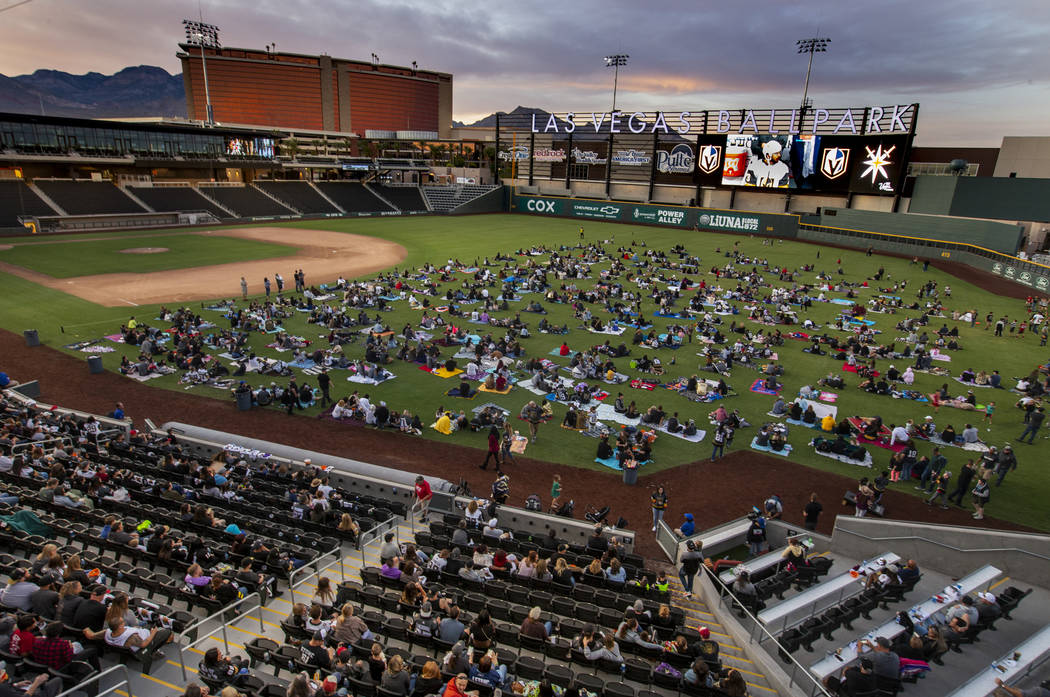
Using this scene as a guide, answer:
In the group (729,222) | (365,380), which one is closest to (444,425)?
(365,380)

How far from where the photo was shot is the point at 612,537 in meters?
14.1

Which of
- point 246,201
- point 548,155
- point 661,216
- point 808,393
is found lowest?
point 808,393

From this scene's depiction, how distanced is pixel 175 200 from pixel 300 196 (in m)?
17.5

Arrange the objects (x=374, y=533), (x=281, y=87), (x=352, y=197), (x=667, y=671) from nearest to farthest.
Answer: (x=667, y=671), (x=374, y=533), (x=352, y=197), (x=281, y=87)

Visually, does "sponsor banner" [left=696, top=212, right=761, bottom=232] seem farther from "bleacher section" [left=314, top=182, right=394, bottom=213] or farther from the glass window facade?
the glass window facade

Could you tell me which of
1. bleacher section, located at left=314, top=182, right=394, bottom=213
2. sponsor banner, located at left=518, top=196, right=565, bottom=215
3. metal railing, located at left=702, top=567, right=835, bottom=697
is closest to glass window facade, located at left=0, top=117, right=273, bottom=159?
bleacher section, located at left=314, top=182, right=394, bottom=213

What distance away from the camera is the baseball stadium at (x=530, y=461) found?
956 cm

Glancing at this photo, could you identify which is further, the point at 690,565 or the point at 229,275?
the point at 229,275

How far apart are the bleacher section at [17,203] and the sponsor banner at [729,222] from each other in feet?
257

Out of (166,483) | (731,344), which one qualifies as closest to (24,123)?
(166,483)

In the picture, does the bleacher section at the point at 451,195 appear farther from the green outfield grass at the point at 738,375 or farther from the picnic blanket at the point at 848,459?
the picnic blanket at the point at 848,459

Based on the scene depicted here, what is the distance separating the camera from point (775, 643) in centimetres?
998

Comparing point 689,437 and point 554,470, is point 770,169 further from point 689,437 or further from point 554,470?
point 554,470

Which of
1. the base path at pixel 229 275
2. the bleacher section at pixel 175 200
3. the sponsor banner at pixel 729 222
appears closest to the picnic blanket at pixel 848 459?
the base path at pixel 229 275
